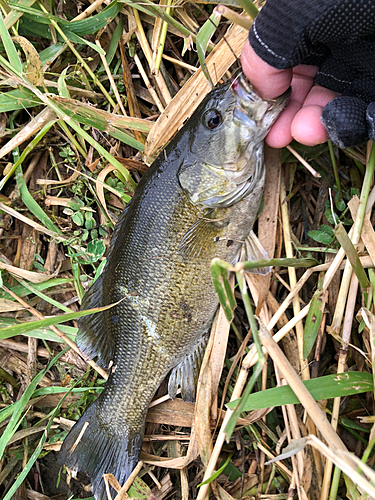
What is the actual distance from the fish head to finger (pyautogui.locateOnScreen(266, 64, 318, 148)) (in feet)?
0.22

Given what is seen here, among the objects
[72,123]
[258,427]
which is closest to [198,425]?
[258,427]

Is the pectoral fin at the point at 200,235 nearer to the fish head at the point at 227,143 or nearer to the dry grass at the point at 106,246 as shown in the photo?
the fish head at the point at 227,143

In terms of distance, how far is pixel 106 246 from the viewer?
2.62 metres

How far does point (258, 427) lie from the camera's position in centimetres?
234

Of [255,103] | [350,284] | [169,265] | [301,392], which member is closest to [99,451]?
[169,265]

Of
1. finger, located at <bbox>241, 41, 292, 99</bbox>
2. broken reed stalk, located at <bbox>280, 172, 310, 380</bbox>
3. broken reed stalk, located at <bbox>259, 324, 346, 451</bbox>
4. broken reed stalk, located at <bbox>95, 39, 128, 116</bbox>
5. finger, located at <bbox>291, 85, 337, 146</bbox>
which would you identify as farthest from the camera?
broken reed stalk, located at <bbox>95, 39, 128, 116</bbox>

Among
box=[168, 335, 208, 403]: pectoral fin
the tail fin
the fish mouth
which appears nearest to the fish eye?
the fish mouth

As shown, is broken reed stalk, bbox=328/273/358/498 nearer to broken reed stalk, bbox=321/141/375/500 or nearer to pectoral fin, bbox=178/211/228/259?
broken reed stalk, bbox=321/141/375/500

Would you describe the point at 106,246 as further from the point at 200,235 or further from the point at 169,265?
the point at 200,235

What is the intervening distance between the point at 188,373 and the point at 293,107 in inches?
66.1

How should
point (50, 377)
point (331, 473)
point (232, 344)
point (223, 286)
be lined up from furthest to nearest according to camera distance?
point (50, 377) < point (232, 344) < point (331, 473) < point (223, 286)

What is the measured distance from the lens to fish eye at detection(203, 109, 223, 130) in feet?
6.66

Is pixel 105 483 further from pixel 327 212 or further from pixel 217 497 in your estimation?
pixel 327 212

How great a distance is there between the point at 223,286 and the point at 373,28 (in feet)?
4.00
